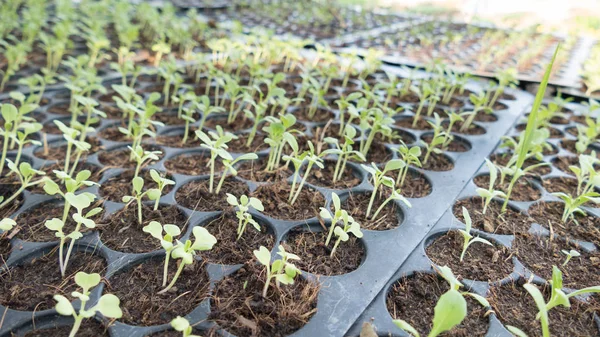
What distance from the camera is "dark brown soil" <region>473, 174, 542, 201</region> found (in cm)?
119

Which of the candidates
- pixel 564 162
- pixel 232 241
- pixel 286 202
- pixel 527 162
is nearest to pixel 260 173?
pixel 286 202

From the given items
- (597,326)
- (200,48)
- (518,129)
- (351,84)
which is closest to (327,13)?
(200,48)

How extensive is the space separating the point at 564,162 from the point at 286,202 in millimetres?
971

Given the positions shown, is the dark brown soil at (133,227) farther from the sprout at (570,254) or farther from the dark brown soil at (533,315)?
the sprout at (570,254)

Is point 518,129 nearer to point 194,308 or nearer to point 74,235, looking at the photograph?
point 194,308

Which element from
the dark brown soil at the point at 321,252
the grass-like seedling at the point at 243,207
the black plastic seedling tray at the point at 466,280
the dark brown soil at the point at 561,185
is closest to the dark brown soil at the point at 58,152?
the grass-like seedling at the point at 243,207

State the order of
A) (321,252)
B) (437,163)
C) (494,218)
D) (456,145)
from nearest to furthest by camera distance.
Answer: (321,252) < (494,218) < (437,163) < (456,145)

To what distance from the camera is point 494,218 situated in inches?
42.0

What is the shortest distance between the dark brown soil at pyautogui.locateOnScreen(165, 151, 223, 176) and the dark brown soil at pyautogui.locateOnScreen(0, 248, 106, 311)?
404 mm

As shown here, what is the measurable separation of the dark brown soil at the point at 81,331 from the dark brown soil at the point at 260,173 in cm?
57

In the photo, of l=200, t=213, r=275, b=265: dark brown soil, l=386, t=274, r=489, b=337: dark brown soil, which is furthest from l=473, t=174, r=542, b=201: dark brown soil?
l=200, t=213, r=275, b=265: dark brown soil

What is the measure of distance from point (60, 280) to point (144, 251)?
0.51 ft

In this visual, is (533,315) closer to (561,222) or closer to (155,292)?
(561,222)

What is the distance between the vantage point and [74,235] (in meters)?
0.78
